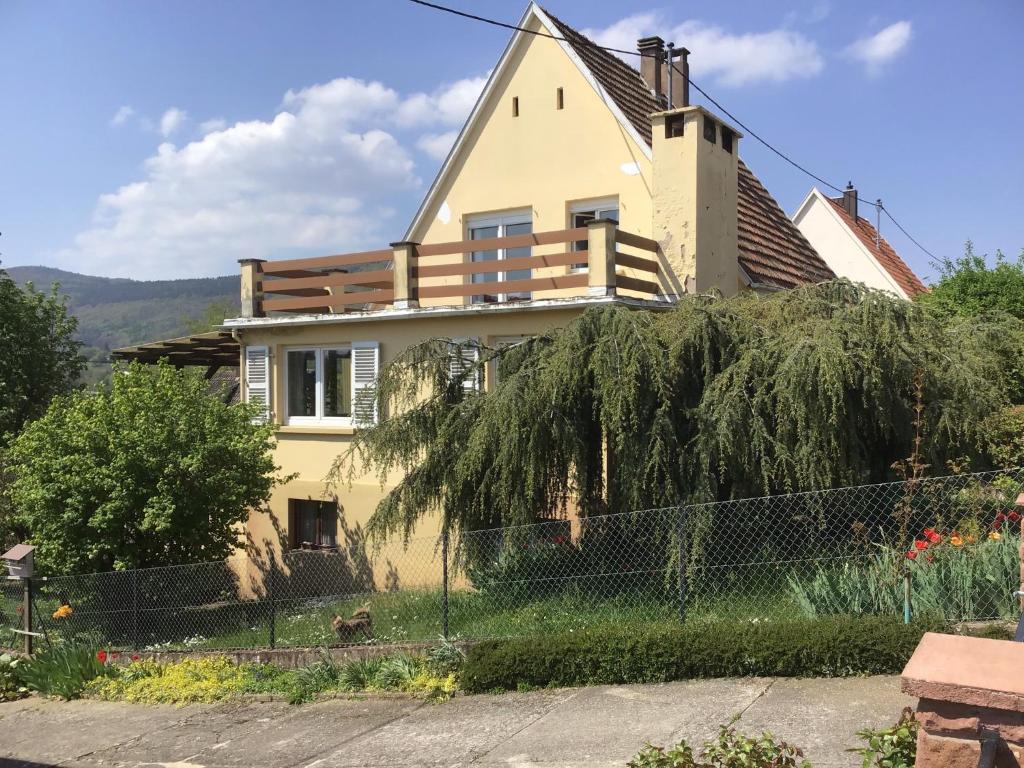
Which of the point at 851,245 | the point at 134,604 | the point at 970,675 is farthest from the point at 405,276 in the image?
the point at 851,245

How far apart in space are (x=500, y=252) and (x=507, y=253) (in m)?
0.12

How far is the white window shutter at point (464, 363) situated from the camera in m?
10.3

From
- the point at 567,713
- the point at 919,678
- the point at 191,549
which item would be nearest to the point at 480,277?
the point at 191,549

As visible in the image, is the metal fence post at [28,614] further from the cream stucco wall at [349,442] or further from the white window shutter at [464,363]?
the white window shutter at [464,363]

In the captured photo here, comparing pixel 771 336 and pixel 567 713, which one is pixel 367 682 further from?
pixel 771 336

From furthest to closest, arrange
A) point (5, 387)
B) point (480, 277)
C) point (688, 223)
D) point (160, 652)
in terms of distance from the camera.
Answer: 1. point (5, 387)
2. point (480, 277)
3. point (688, 223)
4. point (160, 652)

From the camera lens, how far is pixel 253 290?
1509cm

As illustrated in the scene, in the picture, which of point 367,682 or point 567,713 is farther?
point 367,682

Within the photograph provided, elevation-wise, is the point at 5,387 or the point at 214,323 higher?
the point at 214,323

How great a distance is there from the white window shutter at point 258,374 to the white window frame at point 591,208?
5.35m

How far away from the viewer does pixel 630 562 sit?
28.7ft

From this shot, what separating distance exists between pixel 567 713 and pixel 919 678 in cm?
400

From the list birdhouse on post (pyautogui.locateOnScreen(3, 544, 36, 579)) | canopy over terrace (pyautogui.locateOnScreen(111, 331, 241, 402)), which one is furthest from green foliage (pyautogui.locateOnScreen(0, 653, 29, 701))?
canopy over terrace (pyautogui.locateOnScreen(111, 331, 241, 402))

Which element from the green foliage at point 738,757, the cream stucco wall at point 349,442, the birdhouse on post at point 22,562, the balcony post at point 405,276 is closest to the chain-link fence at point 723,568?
the cream stucco wall at point 349,442
